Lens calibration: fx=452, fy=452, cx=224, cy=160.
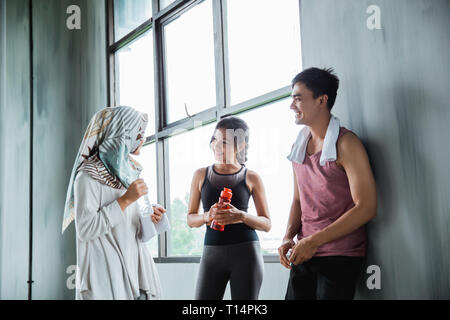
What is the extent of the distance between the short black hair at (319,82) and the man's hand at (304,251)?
1.60 feet

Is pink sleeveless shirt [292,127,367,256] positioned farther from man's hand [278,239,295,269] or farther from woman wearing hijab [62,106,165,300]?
woman wearing hijab [62,106,165,300]

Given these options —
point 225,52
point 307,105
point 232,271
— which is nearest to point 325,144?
point 307,105

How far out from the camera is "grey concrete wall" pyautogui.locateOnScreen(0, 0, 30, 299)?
3623mm

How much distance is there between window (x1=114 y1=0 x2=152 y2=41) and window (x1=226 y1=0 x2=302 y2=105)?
0.96 metres

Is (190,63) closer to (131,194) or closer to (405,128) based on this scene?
(131,194)

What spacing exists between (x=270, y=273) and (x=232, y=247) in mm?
353

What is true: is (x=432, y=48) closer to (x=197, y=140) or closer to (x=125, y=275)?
(x=125, y=275)

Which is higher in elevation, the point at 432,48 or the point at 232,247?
the point at 432,48

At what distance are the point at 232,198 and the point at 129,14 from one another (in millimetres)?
2219

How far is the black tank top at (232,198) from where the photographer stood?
70.4 inches

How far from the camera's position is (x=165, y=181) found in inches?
117

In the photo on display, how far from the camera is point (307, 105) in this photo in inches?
62.5

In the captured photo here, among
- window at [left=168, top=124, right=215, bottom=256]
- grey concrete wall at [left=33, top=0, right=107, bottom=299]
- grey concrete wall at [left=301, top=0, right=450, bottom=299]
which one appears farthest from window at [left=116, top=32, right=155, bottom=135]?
grey concrete wall at [left=301, top=0, right=450, bottom=299]
